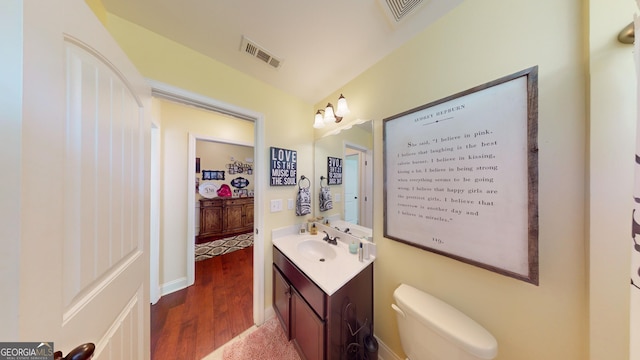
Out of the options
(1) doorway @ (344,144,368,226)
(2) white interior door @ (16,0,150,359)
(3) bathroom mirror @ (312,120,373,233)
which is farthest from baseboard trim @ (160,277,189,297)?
(1) doorway @ (344,144,368,226)

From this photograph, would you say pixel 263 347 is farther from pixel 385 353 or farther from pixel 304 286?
pixel 385 353

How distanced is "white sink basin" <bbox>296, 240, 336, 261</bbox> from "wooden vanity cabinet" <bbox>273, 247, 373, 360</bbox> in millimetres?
220

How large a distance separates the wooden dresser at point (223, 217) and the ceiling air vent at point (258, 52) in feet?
11.4

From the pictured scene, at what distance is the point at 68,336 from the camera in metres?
0.48

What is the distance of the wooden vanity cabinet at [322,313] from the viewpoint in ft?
3.08

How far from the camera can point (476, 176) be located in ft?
2.64

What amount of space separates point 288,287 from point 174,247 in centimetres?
166

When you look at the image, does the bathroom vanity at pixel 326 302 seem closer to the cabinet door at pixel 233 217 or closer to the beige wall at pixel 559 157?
the beige wall at pixel 559 157

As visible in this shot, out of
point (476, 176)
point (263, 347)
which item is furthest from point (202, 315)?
point (476, 176)

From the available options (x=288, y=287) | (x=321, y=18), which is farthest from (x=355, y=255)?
(x=321, y=18)

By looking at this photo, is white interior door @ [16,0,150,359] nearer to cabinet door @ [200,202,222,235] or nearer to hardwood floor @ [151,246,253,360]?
hardwood floor @ [151,246,253,360]

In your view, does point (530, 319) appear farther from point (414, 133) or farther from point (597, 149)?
point (414, 133)

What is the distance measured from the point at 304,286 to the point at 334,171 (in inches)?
40.0

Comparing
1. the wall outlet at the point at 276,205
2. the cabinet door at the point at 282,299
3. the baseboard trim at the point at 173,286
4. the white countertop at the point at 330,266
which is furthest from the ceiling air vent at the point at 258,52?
the baseboard trim at the point at 173,286
